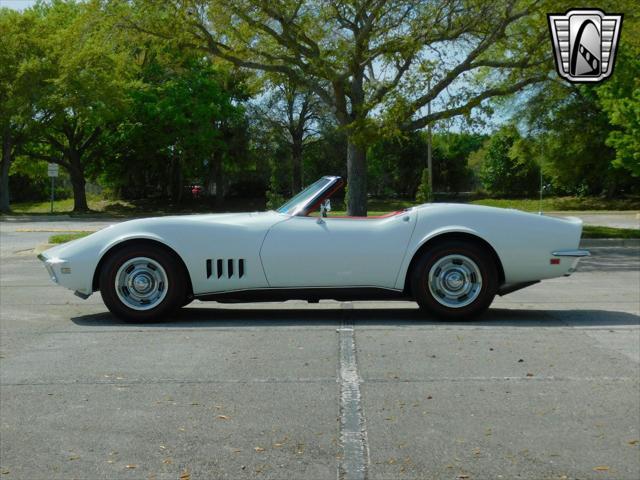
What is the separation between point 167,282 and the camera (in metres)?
7.47

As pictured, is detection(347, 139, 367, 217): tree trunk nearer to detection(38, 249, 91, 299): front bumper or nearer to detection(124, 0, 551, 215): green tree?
detection(124, 0, 551, 215): green tree

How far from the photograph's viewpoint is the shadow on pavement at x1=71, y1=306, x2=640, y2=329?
7.42 m

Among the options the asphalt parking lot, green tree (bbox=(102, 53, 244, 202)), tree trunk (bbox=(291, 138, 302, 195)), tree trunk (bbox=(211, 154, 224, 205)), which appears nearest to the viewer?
the asphalt parking lot

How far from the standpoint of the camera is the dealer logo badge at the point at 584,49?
6727mm

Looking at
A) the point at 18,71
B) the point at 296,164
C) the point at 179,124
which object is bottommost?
the point at 296,164

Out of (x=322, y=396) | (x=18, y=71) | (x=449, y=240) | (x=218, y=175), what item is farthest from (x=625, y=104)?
(x=322, y=396)

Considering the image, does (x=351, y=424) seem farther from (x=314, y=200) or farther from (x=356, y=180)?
(x=356, y=180)

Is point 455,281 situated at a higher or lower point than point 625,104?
lower

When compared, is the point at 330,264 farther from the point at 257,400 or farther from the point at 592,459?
the point at 592,459

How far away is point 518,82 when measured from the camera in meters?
22.1

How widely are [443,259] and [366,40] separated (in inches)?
542

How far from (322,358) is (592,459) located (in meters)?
2.32

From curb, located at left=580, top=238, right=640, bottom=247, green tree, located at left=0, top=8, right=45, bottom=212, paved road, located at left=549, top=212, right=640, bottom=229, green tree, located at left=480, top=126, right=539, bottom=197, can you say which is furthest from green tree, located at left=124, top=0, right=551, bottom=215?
green tree, located at left=480, top=126, right=539, bottom=197

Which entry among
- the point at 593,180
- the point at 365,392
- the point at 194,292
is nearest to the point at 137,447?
the point at 365,392
